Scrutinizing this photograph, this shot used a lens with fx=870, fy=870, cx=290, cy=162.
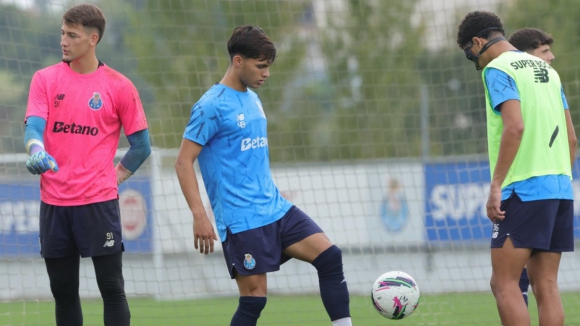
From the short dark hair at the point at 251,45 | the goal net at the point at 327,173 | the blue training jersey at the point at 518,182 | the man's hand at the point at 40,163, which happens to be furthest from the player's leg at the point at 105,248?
the goal net at the point at 327,173

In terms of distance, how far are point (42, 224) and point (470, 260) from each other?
20.3ft

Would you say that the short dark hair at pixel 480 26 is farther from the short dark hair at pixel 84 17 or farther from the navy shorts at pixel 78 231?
the navy shorts at pixel 78 231

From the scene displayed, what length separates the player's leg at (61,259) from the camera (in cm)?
469

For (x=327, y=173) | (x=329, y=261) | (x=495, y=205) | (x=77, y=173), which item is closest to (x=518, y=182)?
(x=495, y=205)

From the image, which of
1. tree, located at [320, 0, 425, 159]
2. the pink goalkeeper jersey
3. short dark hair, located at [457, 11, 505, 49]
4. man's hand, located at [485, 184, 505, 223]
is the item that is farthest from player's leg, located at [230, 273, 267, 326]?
tree, located at [320, 0, 425, 159]

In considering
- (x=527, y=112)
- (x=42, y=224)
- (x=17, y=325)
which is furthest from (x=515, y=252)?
(x=17, y=325)

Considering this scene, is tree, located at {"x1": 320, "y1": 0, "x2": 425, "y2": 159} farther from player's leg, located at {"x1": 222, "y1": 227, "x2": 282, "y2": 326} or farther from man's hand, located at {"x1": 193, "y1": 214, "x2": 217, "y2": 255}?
man's hand, located at {"x1": 193, "y1": 214, "x2": 217, "y2": 255}

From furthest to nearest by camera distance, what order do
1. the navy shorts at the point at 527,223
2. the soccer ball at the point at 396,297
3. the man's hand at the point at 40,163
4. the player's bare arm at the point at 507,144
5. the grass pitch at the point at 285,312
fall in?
the grass pitch at the point at 285,312 < the soccer ball at the point at 396,297 < the navy shorts at the point at 527,223 < the player's bare arm at the point at 507,144 < the man's hand at the point at 40,163

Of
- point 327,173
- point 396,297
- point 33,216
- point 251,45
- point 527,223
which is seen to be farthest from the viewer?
point 327,173

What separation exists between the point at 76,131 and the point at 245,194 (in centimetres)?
97

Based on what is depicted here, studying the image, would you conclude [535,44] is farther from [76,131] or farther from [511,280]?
[76,131]

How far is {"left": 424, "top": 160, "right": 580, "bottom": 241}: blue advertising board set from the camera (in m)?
9.97

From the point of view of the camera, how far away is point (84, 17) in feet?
15.6

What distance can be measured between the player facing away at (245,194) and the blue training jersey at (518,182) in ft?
3.41
